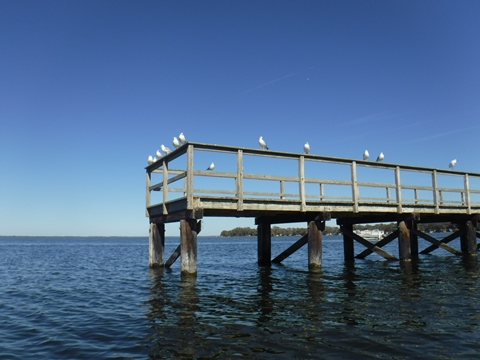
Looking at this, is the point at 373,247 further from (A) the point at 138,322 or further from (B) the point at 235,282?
(A) the point at 138,322

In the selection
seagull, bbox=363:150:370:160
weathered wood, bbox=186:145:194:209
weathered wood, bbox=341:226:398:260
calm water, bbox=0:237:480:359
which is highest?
seagull, bbox=363:150:370:160

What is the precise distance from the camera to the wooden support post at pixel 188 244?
13.8m

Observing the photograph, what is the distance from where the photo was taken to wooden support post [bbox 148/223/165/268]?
1755 cm

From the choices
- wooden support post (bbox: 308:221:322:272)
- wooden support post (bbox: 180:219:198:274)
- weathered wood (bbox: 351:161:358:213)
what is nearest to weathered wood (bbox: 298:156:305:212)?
wooden support post (bbox: 308:221:322:272)

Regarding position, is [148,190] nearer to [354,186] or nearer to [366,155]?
[354,186]

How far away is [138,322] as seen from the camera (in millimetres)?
8500

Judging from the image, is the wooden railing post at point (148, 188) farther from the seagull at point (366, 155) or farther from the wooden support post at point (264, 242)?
the seagull at point (366, 155)

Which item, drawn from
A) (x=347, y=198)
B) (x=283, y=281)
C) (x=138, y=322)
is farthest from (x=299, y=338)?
(x=347, y=198)

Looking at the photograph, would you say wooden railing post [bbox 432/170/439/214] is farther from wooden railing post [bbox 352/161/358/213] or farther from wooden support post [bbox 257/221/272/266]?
wooden support post [bbox 257/221/272/266]

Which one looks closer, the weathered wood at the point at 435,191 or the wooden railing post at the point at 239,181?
the wooden railing post at the point at 239,181

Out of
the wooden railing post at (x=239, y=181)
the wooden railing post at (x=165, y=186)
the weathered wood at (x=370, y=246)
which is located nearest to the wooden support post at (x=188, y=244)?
the wooden railing post at (x=239, y=181)

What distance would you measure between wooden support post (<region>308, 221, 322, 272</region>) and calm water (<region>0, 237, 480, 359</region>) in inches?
75.8

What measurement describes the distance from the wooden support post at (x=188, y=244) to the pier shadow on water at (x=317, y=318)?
529 millimetres

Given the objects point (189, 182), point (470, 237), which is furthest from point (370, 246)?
point (189, 182)
